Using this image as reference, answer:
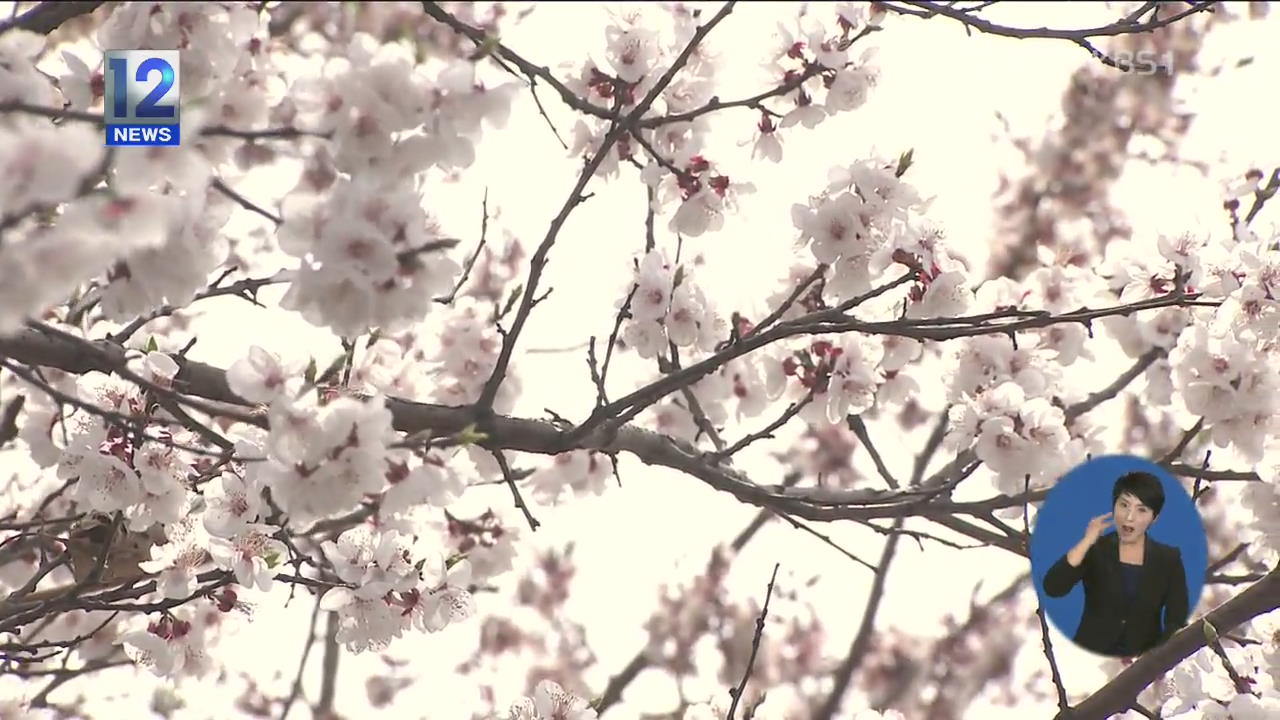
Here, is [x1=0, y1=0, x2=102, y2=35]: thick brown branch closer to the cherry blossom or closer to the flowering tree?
the flowering tree

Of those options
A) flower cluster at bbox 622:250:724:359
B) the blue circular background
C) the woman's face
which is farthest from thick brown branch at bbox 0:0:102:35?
the woman's face

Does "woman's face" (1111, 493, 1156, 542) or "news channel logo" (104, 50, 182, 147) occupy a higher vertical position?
"news channel logo" (104, 50, 182, 147)

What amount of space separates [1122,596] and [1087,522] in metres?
0.19

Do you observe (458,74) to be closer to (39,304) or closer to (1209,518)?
(39,304)

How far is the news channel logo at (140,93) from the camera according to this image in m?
1.58

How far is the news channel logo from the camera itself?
158 cm

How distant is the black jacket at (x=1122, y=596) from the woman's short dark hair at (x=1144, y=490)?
0.29 ft

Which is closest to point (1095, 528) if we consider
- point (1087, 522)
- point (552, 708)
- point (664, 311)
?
point (1087, 522)

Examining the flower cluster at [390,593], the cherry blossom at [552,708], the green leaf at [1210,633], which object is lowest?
the green leaf at [1210,633]

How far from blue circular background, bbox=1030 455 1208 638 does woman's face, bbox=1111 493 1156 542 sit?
2 centimetres

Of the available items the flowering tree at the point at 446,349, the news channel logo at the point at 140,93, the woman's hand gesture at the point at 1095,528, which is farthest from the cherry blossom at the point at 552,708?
the news channel logo at the point at 140,93

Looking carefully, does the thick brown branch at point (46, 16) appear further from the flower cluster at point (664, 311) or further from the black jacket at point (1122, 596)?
the black jacket at point (1122, 596)

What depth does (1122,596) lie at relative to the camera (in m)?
2.49

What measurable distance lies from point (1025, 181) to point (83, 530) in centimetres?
740
